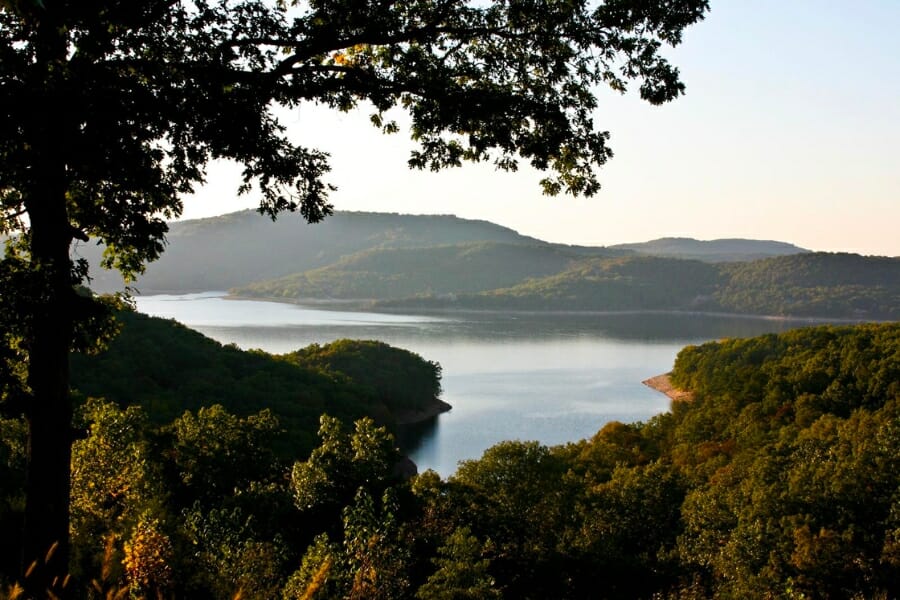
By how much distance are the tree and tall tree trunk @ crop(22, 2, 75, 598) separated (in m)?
0.01

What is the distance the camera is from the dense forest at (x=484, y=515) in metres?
13.7

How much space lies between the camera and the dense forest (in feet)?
45.0

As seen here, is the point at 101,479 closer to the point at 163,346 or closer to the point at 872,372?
the point at 872,372

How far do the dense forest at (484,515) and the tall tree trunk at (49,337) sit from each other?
75.6 inches

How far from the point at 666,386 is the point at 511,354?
102ft

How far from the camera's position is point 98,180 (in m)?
7.14

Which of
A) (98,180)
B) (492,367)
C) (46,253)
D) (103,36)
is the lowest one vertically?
(492,367)

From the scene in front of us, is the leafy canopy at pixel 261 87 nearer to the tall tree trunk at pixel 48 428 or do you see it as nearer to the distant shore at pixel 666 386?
the tall tree trunk at pixel 48 428

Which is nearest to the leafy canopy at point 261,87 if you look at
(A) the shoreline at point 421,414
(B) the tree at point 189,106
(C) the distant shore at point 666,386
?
(B) the tree at point 189,106

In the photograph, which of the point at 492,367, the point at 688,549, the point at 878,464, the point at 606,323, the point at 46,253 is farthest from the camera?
the point at 606,323

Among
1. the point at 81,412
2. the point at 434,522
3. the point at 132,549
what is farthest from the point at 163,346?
the point at 132,549

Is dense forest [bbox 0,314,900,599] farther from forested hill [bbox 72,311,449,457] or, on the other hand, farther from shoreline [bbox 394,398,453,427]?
shoreline [bbox 394,398,453,427]

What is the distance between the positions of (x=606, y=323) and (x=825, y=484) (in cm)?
15375

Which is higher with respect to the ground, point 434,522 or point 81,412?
point 81,412
